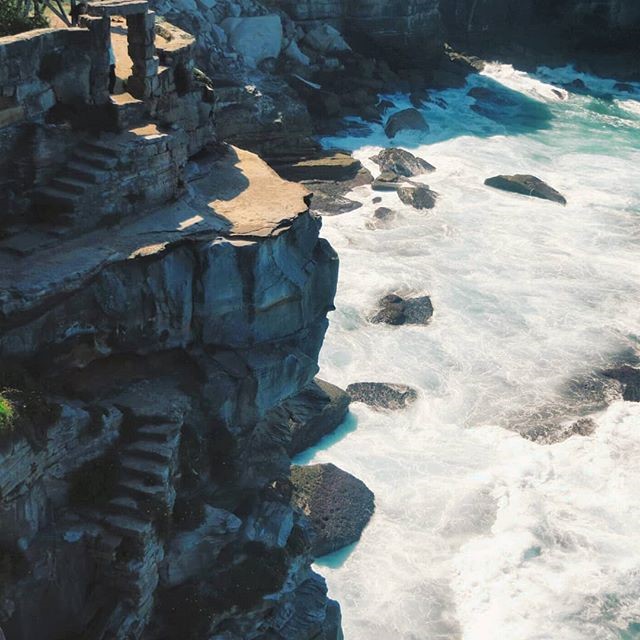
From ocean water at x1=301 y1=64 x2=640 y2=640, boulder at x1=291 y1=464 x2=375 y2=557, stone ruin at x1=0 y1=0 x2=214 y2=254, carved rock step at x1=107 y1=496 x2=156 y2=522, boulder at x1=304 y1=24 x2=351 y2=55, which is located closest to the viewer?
carved rock step at x1=107 y1=496 x2=156 y2=522

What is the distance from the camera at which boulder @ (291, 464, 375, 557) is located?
20781 mm

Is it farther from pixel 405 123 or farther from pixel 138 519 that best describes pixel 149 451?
pixel 405 123

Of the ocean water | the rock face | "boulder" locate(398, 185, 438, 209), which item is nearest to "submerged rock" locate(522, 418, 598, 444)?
the ocean water

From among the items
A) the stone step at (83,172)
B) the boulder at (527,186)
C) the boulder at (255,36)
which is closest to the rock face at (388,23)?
the boulder at (255,36)

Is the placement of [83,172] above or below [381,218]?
above

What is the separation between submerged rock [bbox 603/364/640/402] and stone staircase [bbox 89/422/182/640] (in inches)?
600

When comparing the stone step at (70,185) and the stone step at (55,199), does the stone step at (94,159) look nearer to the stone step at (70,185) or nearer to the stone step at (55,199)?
the stone step at (70,185)

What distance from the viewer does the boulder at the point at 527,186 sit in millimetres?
38500

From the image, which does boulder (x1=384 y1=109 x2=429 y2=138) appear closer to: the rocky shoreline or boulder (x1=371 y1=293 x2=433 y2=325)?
boulder (x1=371 y1=293 x2=433 y2=325)

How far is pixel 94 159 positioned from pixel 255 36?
28663mm

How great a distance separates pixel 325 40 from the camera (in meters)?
48.3

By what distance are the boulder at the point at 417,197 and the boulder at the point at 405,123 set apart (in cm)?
681

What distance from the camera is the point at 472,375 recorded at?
26766 millimetres

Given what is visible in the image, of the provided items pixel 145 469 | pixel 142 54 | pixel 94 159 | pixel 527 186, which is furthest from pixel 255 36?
pixel 145 469
